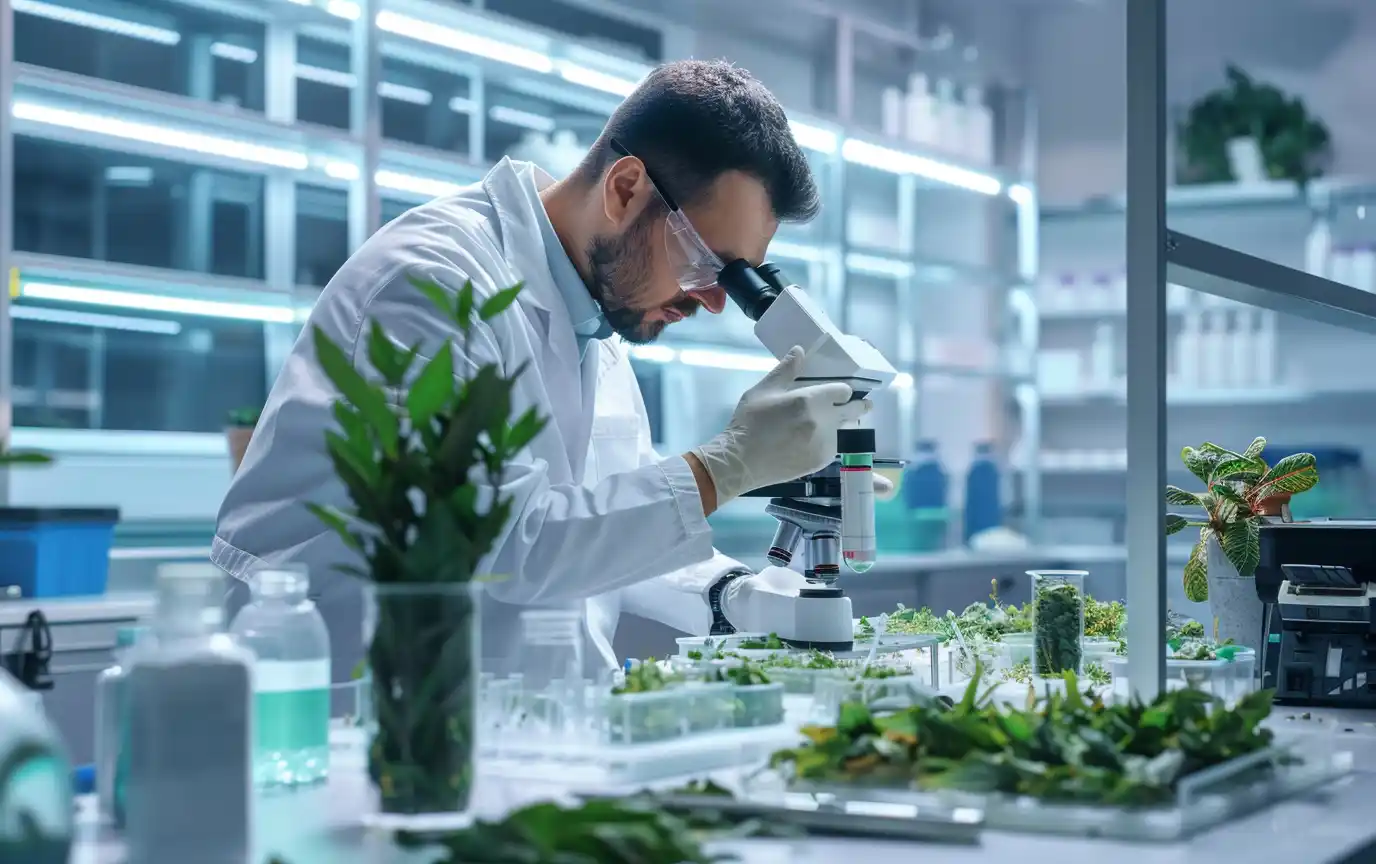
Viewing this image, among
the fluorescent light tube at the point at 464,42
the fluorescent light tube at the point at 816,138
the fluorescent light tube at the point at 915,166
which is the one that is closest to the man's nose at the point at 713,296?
the fluorescent light tube at the point at 464,42

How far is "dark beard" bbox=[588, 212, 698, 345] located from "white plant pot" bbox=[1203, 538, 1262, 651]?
0.85 metres

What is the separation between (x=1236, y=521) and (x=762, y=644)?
70 cm

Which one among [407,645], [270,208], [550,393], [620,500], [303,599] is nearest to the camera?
[407,645]

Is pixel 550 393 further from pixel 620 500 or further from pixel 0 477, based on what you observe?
pixel 0 477

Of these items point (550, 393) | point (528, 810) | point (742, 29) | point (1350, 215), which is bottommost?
point (528, 810)

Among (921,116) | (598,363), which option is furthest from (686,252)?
(921,116)

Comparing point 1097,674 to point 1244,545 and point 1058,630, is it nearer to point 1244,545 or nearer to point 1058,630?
point 1058,630

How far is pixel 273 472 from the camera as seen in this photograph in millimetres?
1774

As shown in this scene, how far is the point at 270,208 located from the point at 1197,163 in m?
3.58

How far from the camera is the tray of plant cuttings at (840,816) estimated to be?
0.86 metres

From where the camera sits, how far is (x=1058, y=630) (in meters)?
1.59

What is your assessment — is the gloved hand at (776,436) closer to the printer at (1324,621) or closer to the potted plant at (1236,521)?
the potted plant at (1236,521)

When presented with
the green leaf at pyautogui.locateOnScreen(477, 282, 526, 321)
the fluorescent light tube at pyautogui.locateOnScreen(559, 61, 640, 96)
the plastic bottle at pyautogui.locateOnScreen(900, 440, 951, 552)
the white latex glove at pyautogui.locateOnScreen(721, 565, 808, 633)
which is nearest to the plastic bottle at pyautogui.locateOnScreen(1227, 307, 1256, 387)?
the plastic bottle at pyautogui.locateOnScreen(900, 440, 951, 552)

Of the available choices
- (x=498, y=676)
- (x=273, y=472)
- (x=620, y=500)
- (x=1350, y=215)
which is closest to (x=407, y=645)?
(x=498, y=676)
